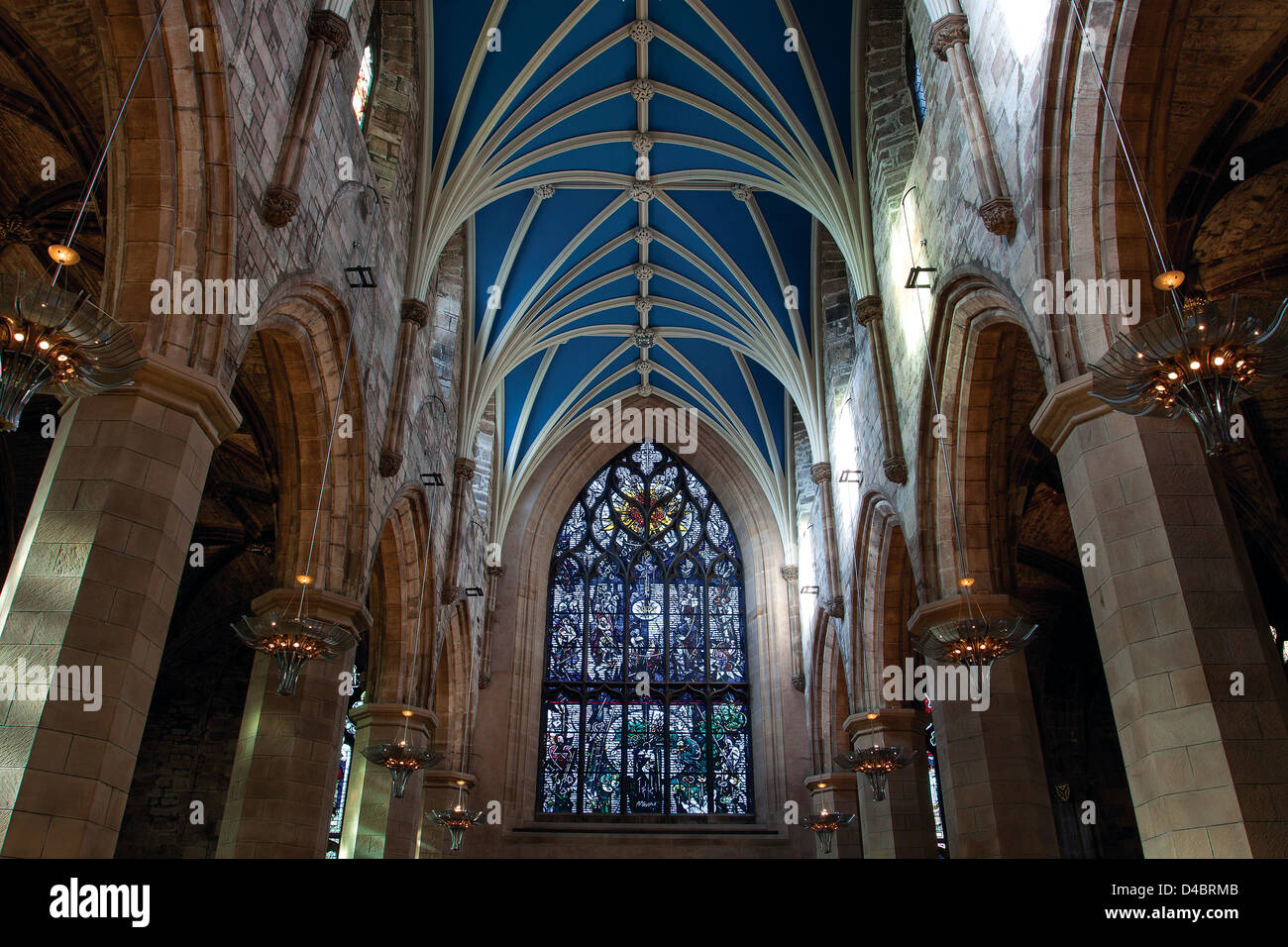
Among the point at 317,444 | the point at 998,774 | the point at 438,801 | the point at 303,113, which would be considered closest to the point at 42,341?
the point at 303,113

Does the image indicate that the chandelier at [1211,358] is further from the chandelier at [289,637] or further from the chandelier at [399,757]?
the chandelier at [399,757]

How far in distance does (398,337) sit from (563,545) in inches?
478

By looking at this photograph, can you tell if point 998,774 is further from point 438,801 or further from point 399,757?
point 438,801

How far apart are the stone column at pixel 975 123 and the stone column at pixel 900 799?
7.75 m

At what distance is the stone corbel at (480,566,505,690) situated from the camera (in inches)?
853

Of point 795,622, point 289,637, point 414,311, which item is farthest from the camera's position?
point 795,622

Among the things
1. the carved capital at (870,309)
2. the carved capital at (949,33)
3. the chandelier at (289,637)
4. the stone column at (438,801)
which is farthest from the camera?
the stone column at (438,801)

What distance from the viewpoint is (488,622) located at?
884 inches

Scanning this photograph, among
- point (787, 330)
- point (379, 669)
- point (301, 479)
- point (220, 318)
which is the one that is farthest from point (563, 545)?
point (220, 318)

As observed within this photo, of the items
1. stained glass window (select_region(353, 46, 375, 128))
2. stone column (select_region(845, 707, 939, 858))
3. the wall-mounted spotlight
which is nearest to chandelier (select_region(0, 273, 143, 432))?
stained glass window (select_region(353, 46, 375, 128))

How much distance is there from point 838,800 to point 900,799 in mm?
4994

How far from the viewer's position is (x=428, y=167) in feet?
47.6

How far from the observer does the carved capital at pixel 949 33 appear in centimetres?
1042

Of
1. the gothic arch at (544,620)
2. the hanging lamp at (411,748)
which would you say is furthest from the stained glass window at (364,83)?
the gothic arch at (544,620)
